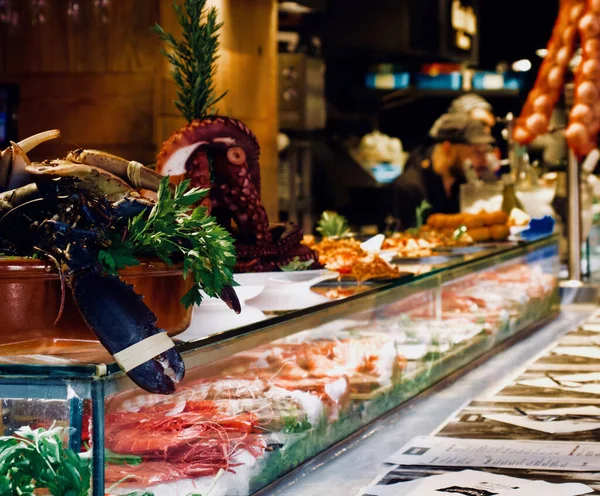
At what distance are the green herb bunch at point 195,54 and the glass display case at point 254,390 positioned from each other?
2.04ft

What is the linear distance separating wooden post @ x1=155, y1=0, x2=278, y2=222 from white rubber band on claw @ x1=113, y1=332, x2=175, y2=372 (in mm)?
5400

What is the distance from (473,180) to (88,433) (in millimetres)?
5789

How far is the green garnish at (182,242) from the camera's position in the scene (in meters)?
1.65

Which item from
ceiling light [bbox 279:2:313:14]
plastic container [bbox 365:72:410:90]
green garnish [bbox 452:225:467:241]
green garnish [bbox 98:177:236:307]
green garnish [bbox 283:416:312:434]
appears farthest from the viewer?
plastic container [bbox 365:72:410:90]

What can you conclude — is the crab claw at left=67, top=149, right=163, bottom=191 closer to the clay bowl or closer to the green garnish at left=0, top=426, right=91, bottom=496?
the clay bowl

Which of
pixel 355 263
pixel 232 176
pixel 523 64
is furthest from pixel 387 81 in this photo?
pixel 232 176

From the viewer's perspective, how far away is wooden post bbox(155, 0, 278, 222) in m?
7.07

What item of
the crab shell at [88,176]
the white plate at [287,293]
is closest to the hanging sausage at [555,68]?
the white plate at [287,293]

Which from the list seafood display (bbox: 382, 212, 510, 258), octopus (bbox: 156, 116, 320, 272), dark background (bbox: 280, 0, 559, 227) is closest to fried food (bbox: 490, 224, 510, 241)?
seafood display (bbox: 382, 212, 510, 258)

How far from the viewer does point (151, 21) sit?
6.20 metres

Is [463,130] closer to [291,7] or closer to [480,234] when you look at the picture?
[480,234]

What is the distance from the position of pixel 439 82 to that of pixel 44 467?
47.0ft

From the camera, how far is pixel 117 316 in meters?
1.54

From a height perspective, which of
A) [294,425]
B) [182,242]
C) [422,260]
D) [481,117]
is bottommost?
[294,425]
